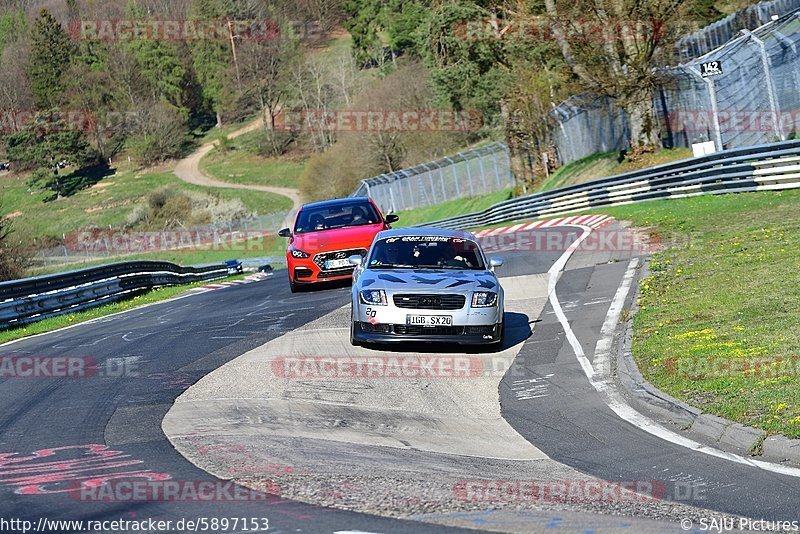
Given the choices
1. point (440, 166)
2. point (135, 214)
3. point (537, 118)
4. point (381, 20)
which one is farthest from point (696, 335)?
point (381, 20)

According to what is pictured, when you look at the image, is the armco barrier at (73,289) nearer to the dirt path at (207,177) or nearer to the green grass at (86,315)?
the green grass at (86,315)

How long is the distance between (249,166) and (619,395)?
101 m

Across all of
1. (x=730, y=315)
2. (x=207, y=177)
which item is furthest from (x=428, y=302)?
(x=207, y=177)

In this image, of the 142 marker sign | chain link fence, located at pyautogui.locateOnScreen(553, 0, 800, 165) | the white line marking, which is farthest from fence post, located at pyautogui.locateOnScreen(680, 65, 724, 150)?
the white line marking

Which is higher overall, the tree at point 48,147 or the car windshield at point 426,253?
the tree at point 48,147

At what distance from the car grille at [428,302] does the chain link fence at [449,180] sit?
1569 inches

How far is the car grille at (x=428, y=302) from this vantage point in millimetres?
11727

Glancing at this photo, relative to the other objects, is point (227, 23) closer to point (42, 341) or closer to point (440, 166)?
point (440, 166)

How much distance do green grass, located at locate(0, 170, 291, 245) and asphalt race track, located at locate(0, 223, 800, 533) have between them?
7795 cm

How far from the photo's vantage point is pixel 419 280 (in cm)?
1212

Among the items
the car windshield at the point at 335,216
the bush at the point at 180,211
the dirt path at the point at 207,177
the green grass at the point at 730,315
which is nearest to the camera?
the green grass at the point at 730,315

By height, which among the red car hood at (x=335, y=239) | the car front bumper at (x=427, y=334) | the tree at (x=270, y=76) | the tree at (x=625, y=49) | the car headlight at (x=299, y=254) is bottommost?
the car front bumper at (x=427, y=334)

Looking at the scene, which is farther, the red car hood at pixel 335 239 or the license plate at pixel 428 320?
the red car hood at pixel 335 239

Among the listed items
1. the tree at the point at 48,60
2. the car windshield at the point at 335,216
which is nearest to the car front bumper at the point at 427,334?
the car windshield at the point at 335,216
